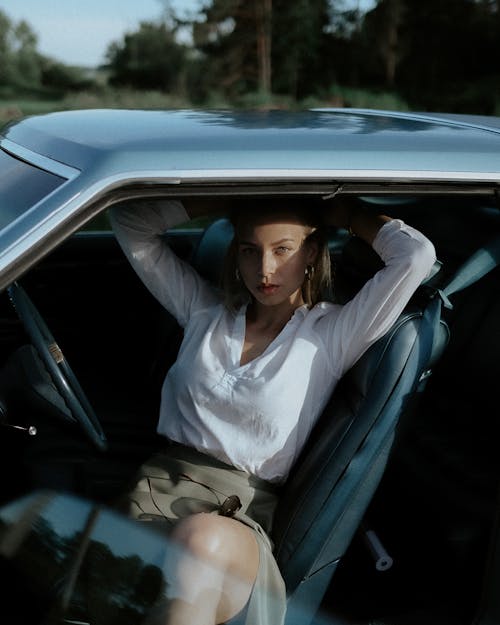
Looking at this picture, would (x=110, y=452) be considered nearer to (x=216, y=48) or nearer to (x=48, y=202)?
(x=48, y=202)

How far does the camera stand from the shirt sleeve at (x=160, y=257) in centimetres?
208

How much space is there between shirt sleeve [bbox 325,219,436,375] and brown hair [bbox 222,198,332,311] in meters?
0.12

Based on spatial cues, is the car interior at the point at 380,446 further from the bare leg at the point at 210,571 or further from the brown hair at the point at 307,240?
the bare leg at the point at 210,571

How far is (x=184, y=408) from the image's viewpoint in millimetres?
2014

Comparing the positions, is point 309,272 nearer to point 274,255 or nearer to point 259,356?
point 274,255

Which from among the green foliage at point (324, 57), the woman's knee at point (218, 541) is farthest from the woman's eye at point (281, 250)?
the green foliage at point (324, 57)

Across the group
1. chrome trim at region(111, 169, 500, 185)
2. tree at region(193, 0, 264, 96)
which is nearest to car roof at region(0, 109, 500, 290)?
chrome trim at region(111, 169, 500, 185)

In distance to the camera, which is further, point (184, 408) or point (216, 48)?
point (216, 48)

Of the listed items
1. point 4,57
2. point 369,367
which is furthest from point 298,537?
point 4,57

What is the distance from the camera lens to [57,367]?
80.1 inches

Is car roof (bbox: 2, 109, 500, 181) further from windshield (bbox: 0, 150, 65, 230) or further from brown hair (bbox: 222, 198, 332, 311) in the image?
brown hair (bbox: 222, 198, 332, 311)

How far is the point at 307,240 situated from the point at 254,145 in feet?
1.47

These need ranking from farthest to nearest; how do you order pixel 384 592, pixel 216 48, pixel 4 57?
pixel 4 57 → pixel 216 48 → pixel 384 592

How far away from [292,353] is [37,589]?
75 centimetres
